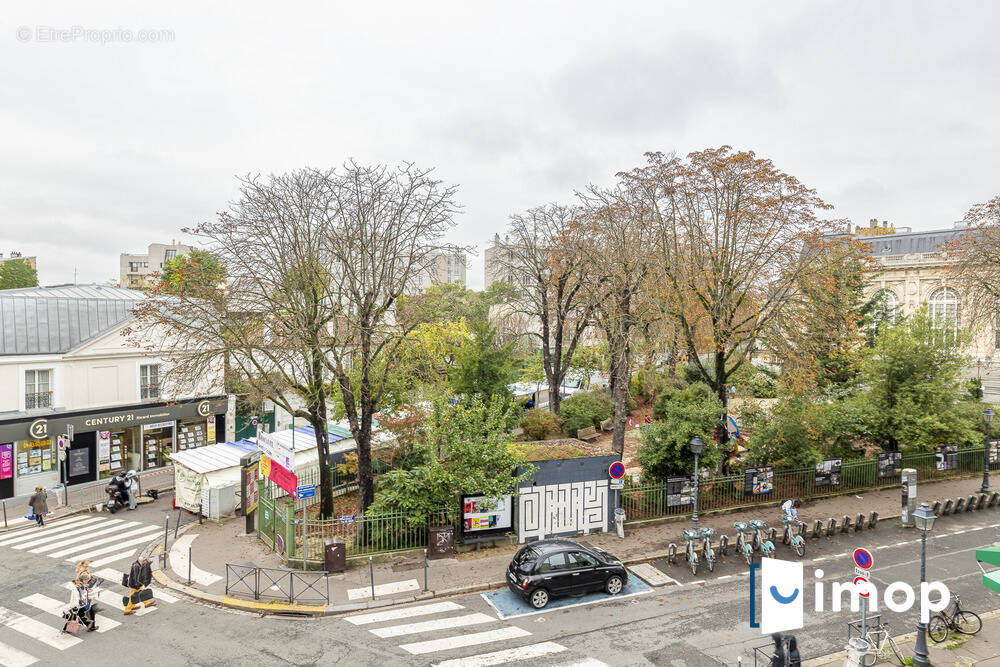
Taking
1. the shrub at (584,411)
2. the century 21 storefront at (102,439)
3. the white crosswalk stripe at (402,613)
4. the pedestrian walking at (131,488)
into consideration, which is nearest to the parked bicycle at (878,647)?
the white crosswalk stripe at (402,613)

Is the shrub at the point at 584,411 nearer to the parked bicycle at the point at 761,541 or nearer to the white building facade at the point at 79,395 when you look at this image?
the parked bicycle at the point at 761,541

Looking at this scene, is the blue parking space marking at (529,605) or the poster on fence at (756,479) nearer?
the blue parking space marking at (529,605)

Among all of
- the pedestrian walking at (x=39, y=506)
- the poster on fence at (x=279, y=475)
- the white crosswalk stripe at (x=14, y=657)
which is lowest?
the pedestrian walking at (x=39, y=506)

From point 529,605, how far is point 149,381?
25.3 metres

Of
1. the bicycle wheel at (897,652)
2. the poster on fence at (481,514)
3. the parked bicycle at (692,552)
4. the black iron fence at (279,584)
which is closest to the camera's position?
the bicycle wheel at (897,652)

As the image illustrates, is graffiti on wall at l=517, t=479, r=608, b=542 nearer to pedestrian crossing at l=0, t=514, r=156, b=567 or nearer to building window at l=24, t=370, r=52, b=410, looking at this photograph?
pedestrian crossing at l=0, t=514, r=156, b=567

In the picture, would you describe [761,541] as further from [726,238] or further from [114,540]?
[114,540]

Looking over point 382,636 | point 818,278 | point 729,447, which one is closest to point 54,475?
point 382,636

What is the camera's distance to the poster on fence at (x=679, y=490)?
1894cm

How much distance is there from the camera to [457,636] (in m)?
11.8

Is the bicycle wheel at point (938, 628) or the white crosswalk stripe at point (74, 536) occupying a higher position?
the bicycle wheel at point (938, 628)

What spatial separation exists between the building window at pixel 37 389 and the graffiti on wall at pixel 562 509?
906 inches

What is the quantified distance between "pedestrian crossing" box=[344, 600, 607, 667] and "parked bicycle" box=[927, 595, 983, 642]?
710 cm

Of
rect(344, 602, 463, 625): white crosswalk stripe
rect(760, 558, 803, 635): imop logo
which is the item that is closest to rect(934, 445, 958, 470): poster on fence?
rect(760, 558, 803, 635): imop logo
